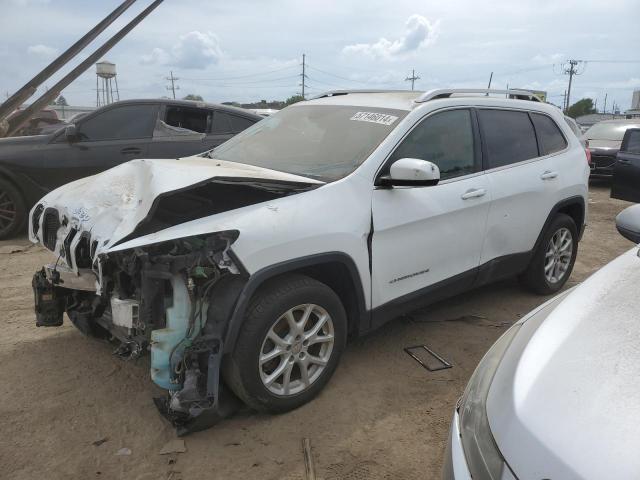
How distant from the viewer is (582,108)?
74.2m

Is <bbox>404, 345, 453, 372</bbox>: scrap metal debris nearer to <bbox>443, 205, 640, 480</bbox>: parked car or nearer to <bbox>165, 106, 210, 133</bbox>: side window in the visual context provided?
<bbox>443, 205, 640, 480</bbox>: parked car

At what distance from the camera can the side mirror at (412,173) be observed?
9.88 ft

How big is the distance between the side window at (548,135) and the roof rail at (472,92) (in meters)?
0.20

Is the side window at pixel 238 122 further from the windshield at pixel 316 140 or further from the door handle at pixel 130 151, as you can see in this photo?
the windshield at pixel 316 140

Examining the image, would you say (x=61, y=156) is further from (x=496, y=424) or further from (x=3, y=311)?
(x=496, y=424)

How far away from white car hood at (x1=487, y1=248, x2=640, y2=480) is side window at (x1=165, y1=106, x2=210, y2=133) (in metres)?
6.10

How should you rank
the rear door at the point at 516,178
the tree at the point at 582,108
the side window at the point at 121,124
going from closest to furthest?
the rear door at the point at 516,178 < the side window at the point at 121,124 < the tree at the point at 582,108

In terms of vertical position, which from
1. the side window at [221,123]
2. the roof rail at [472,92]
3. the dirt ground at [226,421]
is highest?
the roof rail at [472,92]

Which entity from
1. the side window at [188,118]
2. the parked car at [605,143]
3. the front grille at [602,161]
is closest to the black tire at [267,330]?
the side window at [188,118]

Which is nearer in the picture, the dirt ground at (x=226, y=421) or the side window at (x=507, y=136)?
the dirt ground at (x=226, y=421)

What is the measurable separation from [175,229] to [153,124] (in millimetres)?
4871

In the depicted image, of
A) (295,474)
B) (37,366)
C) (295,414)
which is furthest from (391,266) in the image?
(37,366)

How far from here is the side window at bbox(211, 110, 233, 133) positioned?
734cm

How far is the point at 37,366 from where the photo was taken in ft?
11.1
